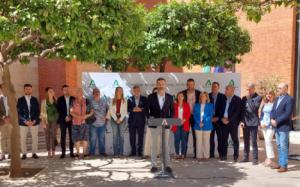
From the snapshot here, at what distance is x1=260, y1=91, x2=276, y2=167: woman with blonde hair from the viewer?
31.9 feet

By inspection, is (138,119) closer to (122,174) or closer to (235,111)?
(122,174)

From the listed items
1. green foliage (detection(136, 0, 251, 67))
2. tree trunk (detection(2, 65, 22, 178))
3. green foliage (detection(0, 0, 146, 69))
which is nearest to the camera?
green foliage (detection(0, 0, 146, 69))

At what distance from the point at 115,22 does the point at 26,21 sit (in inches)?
52.4

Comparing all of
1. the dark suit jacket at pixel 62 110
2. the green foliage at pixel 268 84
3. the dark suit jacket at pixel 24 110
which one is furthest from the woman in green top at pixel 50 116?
the green foliage at pixel 268 84

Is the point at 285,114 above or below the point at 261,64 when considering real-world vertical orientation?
below

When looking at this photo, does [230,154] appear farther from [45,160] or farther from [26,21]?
[26,21]

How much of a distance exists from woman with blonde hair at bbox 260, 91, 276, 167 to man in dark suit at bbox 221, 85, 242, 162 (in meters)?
0.59

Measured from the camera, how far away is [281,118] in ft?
29.7

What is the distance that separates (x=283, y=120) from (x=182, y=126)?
8.09 ft

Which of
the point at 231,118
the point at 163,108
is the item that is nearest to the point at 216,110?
the point at 231,118

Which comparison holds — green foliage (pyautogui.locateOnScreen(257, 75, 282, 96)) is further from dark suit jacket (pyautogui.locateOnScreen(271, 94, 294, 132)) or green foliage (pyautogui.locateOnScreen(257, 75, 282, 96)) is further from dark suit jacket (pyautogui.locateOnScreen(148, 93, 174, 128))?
dark suit jacket (pyautogui.locateOnScreen(148, 93, 174, 128))

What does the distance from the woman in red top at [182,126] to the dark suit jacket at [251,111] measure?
1290 millimetres

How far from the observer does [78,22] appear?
20.8 ft

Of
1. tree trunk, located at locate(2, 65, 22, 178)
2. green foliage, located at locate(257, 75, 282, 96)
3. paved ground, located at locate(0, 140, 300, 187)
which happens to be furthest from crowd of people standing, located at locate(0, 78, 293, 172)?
→ green foliage, located at locate(257, 75, 282, 96)
